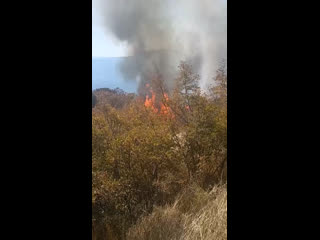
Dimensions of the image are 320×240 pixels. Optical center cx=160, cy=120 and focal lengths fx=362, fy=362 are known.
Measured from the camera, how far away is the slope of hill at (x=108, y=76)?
2436mm

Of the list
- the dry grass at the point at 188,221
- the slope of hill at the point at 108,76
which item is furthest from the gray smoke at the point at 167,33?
the dry grass at the point at 188,221

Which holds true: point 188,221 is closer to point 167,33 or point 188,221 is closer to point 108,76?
point 108,76

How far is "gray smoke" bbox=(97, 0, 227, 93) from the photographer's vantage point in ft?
8.29

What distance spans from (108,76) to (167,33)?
20.1 inches

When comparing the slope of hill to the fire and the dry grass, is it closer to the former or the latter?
the fire

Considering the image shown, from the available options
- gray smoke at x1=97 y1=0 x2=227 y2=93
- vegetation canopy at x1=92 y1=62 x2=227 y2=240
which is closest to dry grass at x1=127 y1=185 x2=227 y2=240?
vegetation canopy at x1=92 y1=62 x2=227 y2=240

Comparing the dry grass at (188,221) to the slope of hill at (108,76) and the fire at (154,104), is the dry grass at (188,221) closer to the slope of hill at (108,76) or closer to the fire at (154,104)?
the fire at (154,104)

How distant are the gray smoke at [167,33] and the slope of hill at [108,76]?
48 mm

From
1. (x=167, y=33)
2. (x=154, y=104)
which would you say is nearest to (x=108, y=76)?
(x=154, y=104)

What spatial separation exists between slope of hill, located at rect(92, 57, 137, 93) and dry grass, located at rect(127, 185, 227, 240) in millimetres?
873
